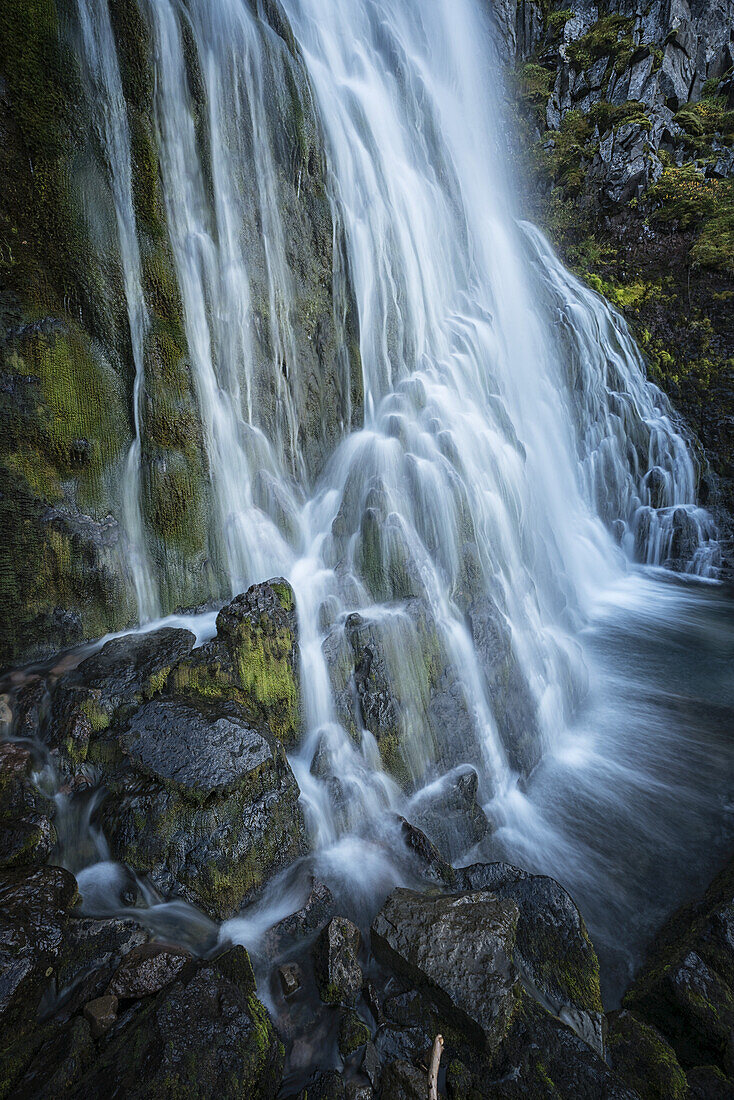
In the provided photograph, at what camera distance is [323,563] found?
6758 millimetres

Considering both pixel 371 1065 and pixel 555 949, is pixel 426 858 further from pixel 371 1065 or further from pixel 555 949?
pixel 371 1065

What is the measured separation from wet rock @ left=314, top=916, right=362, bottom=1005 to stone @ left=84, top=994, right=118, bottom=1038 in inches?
49.8

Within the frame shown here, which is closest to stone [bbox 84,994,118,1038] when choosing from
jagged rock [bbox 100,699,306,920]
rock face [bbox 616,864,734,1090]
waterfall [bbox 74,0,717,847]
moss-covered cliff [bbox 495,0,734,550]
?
jagged rock [bbox 100,699,306,920]

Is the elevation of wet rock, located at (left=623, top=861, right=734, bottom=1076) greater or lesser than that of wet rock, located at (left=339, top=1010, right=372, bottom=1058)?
lesser

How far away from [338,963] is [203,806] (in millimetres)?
1503

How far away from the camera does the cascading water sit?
5.55 meters

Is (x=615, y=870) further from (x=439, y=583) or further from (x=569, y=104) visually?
(x=569, y=104)

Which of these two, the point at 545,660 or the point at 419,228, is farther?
the point at 419,228

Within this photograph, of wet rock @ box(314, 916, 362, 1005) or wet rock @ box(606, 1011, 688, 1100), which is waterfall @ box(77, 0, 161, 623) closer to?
wet rock @ box(314, 916, 362, 1005)

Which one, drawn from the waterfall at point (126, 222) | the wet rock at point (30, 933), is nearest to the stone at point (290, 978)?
the wet rock at point (30, 933)

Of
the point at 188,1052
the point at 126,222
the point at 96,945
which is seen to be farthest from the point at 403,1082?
the point at 126,222

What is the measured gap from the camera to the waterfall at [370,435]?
5691mm

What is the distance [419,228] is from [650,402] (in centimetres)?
841

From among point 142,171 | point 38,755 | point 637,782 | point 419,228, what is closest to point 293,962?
point 38,755
